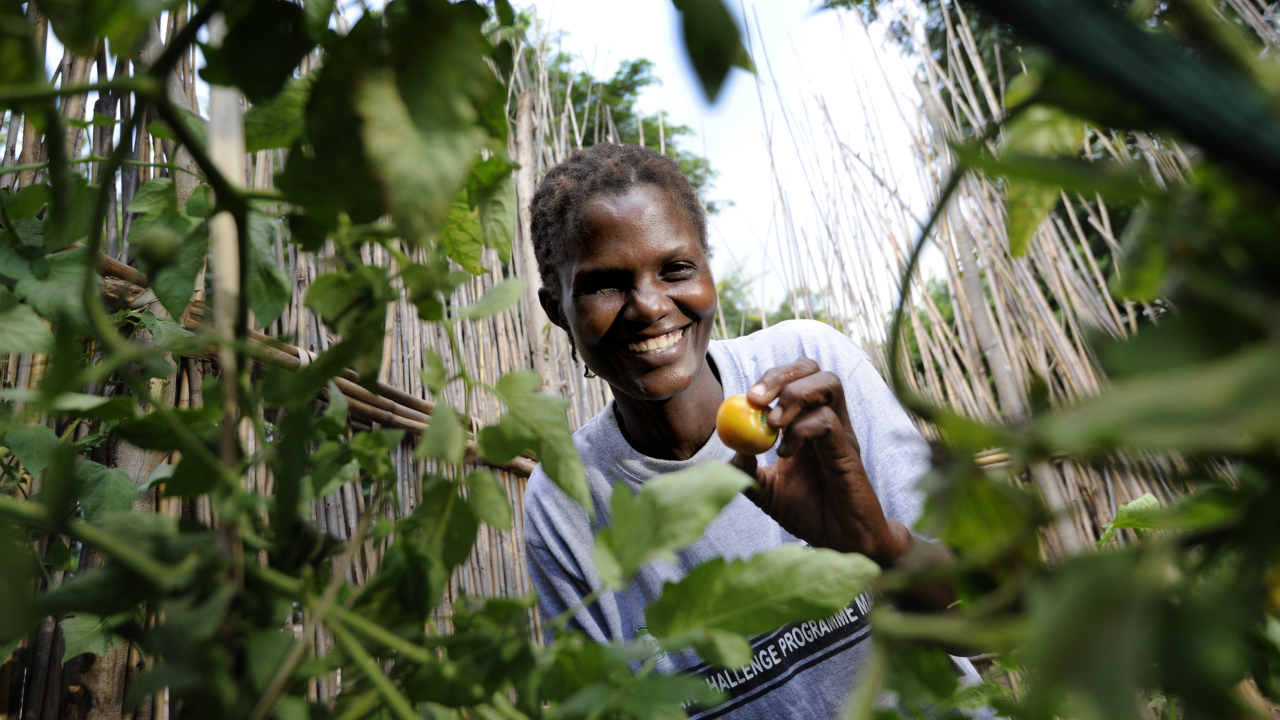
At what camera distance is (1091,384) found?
1961 mm

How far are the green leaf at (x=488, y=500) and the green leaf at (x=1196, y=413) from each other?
250mm

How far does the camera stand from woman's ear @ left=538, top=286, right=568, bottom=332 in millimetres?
1639

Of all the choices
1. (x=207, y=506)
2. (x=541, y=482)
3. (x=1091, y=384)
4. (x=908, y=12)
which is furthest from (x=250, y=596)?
(x=908, y=12)

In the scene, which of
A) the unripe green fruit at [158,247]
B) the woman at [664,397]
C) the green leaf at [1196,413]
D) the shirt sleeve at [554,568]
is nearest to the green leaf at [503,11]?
the unripe green fruit at [158,247]

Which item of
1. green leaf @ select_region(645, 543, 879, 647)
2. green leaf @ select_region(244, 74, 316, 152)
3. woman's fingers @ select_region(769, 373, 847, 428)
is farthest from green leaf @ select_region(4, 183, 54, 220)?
woman's fingers @ select_region(769, 373, 847, 428)

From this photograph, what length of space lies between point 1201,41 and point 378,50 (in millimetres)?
184

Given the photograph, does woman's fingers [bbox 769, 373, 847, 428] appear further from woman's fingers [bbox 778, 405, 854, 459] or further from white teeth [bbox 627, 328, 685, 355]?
white teeth [bbox 627, 328, 685, 355]

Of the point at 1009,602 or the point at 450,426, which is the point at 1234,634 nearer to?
the point at 1009,602

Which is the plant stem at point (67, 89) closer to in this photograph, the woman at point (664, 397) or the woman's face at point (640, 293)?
the woman at point (664, 397)

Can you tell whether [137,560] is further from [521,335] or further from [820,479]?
[521,335]

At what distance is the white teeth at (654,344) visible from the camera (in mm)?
1338

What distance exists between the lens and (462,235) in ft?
1.22

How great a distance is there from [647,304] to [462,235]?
95 centimetres

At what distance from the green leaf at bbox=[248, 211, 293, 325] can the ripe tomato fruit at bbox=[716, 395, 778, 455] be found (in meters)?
0.63
